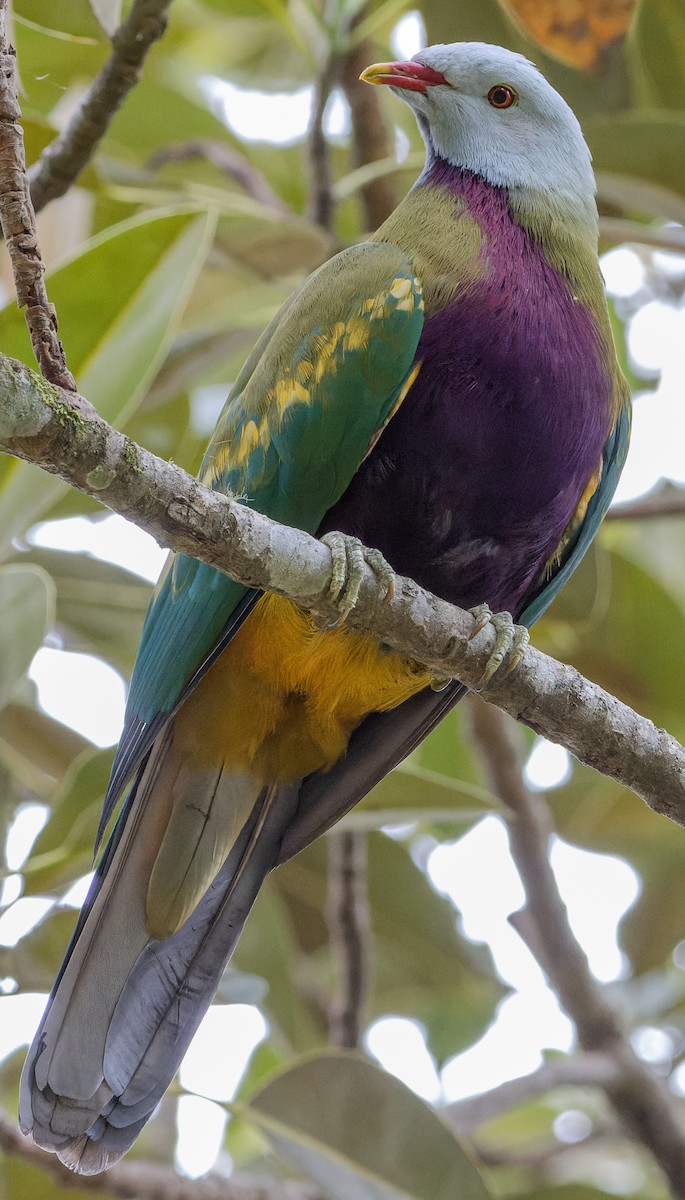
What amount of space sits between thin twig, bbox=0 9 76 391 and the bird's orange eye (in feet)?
5.18

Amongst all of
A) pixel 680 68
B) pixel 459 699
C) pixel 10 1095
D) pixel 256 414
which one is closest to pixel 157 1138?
pixel 10 1095

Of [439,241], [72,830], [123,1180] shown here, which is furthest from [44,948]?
[439,241]

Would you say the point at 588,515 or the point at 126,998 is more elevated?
the point at 588,515

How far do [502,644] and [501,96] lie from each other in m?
1.43

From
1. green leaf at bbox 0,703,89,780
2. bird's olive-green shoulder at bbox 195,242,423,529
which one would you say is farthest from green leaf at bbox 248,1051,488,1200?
bird's olive-green shoulder at bbox 195,242,423,529

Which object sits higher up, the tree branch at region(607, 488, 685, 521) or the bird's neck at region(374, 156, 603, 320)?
the tree branch at region(607, 488, 685, 521)

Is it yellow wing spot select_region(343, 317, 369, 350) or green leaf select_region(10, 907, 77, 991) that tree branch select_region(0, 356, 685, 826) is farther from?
green leaf select_region(10, 907, 77, 991)

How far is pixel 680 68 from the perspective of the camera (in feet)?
11.4

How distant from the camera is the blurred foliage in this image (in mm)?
2766

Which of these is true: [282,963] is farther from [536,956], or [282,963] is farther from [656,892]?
[656,892]

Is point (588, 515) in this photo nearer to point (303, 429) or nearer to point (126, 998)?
point (303, 429)

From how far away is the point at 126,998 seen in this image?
8.69 feet

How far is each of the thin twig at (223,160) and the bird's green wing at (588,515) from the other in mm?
1467

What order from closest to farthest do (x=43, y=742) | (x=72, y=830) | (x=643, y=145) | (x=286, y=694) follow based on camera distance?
(x=286, y=694) → (x=72, y=830) → (x=643, y=145) → (x=43, y=742)
